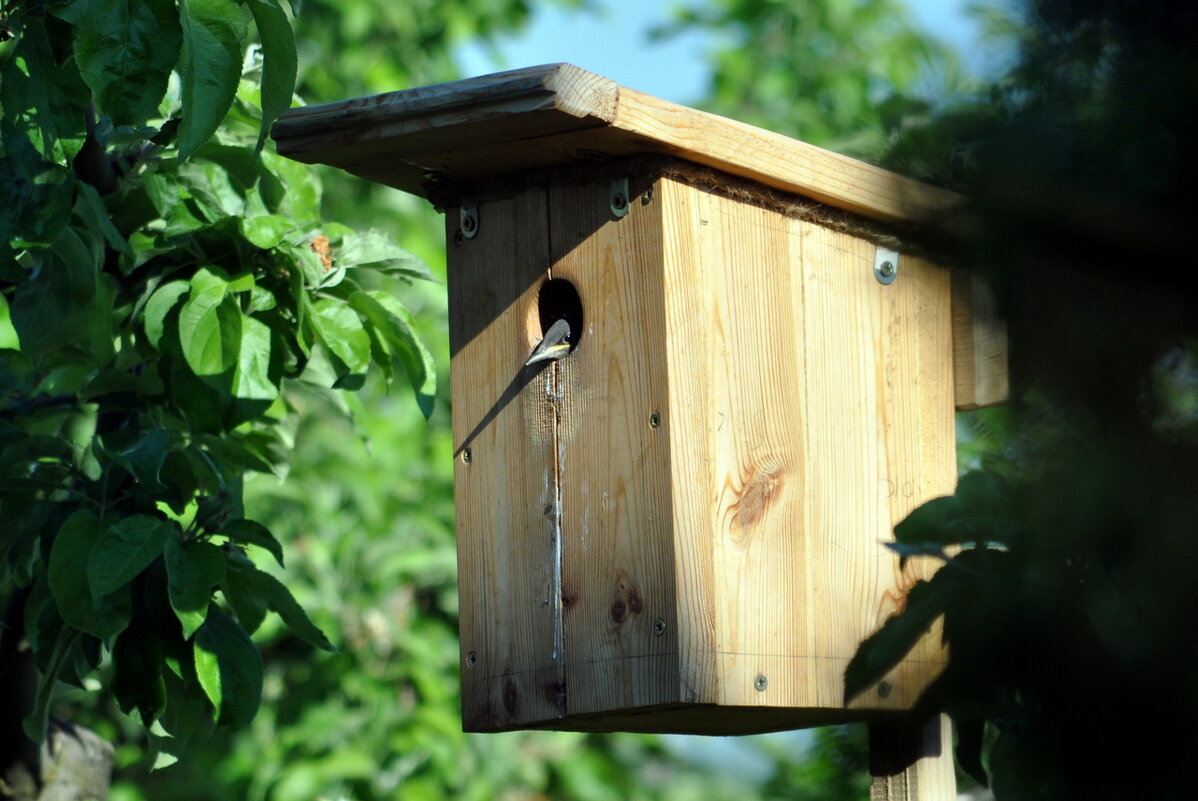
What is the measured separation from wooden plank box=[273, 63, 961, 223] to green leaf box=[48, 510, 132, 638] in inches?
23.8

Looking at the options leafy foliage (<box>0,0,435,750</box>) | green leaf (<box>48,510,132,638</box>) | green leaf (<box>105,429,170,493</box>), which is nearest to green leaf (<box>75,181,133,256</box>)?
A: leafy foliage (<box>0,0,435,750</box>)

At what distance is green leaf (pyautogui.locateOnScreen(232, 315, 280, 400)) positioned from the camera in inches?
85.9

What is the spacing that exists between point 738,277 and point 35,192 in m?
0.94

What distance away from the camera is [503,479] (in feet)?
7.50

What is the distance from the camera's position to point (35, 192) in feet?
6.40

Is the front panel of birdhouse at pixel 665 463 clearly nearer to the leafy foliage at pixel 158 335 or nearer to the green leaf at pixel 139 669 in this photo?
the leafy foliage at pixel 158 335

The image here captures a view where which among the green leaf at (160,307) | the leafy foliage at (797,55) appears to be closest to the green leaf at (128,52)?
the green leaf at (160,307)

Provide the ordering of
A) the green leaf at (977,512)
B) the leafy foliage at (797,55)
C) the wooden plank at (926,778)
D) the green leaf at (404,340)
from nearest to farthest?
the green leaf at (977,512) → the wooden plank at (926,778) → the green leaf at (404,340) → the leafy foliage at (797,55)

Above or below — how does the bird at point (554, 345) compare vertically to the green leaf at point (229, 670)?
above

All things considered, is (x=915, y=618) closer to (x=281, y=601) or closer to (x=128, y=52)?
(x=128, y=52)

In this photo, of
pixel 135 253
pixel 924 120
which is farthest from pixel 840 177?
pixel 924 120

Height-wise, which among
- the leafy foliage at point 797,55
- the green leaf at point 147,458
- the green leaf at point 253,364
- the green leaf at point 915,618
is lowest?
the green leaf at point 915,618

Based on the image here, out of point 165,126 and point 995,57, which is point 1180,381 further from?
point 165,126

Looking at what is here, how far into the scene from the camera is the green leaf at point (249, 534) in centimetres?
218
